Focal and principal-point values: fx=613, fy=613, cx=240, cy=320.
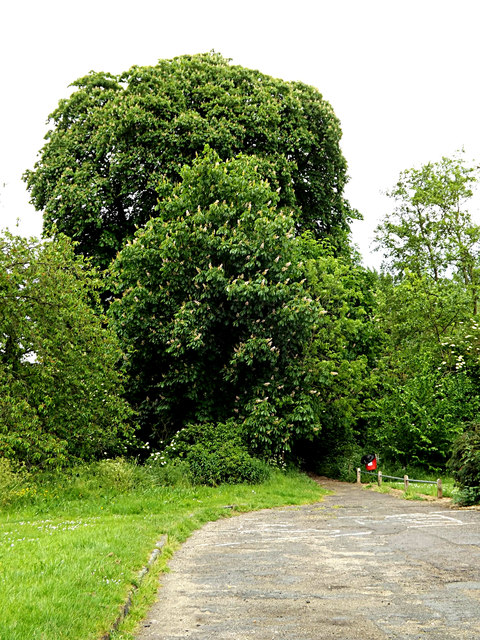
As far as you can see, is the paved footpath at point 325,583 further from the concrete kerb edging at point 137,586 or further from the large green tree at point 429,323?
the large green tree at point 429,323

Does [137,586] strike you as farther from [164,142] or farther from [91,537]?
[164,142]

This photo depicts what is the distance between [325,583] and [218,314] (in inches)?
546

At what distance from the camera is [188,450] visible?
762 inches

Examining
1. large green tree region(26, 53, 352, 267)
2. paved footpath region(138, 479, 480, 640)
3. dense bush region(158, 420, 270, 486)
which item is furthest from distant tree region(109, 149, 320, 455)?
paved footpath region(138, 479, 480, 640)

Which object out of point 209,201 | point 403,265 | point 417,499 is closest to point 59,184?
point 209,201

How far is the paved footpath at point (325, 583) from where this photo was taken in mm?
5383

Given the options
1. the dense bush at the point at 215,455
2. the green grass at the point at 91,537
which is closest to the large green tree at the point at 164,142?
the dense bush at the point at 215,455

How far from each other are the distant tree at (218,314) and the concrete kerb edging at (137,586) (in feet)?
32.8

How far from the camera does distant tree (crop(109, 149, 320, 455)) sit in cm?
2003

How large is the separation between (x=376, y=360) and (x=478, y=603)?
81.6 feet

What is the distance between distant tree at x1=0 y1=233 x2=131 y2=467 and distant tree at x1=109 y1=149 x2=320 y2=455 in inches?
108

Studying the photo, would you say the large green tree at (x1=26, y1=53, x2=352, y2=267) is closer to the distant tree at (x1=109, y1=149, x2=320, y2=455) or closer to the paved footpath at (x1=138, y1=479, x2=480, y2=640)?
the distant tree at (x1=109, y1=149, x2=320, y2=455)

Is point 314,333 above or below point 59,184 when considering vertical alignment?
below

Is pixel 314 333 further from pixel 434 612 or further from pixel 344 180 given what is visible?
pixel 434 612
